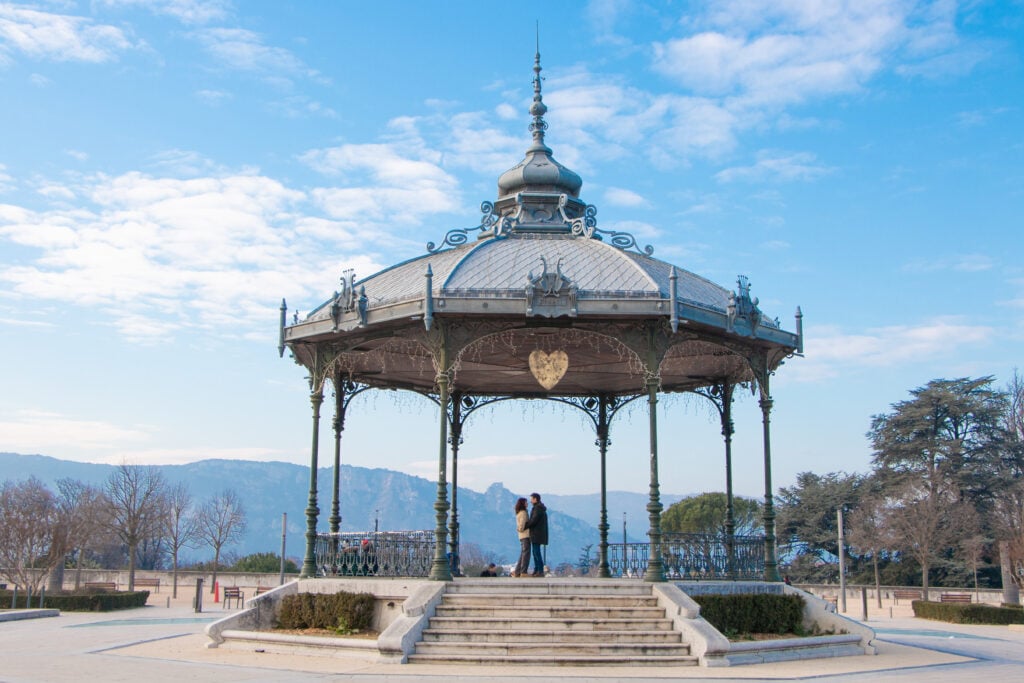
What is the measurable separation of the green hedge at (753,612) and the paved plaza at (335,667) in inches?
63.8

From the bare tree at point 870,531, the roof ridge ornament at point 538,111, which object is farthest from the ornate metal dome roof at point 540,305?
the bare tree at point 870,531

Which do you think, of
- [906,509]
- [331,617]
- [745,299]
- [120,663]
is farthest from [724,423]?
[906,509]

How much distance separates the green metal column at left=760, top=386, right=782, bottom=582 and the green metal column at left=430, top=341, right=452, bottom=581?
21.1ft

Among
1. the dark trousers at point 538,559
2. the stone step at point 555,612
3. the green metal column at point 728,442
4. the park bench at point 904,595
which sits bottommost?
the park bench at point 904,595

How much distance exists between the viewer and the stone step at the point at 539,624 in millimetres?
16297

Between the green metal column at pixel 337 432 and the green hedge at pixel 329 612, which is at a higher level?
the green metal column at pixel 337 432

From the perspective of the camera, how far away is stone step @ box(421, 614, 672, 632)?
53.5 ft

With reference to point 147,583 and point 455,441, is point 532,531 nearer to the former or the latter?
point 455,441

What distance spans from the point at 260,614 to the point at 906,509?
42.9m

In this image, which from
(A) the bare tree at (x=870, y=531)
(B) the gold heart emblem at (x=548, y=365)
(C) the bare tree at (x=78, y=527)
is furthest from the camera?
(A) the bare tree at (x=870, y=531)

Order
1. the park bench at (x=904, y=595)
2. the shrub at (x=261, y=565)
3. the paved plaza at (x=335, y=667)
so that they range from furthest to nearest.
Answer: the shrub at (x=261, y=565)
the park bench at (x=904, y=595)
the paved plaza at (x=335, y=667)

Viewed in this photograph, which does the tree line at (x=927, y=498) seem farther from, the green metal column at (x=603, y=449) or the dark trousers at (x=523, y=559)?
the dark trousers at (x=523, y=559)

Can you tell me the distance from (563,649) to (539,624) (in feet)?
2.63

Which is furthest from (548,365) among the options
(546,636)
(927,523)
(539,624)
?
(927,523)
